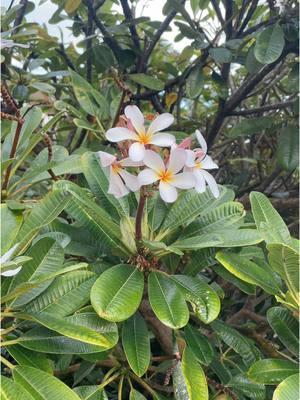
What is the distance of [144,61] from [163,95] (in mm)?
176

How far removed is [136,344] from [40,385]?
6.6 inches

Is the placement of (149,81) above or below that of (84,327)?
above

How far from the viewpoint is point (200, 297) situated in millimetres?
730

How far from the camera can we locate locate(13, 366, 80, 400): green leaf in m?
0.60

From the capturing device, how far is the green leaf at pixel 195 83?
138 centimetres

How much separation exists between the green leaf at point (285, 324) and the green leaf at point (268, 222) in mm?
129

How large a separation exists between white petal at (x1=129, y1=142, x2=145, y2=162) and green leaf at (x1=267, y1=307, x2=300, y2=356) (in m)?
0.35

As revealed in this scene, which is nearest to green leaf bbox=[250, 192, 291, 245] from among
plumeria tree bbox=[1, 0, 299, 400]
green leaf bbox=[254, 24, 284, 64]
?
plumeria tree bbox=[1, 0, 299, 400]

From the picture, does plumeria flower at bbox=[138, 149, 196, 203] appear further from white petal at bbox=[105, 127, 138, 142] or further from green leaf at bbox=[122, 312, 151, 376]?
green leaf at bbox=[122, 312, 151, 376]

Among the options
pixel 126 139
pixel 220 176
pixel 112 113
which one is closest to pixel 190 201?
pixel 126 139

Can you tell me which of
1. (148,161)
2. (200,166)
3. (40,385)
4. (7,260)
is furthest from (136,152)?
(40,385)

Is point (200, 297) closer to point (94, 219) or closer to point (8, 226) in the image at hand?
point (94, 219)

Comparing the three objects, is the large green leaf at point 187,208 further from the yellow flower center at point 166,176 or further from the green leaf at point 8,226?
the green leaf at point 8,226

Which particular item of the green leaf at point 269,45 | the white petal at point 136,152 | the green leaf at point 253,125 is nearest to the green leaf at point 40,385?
the white petal at point 136,152
